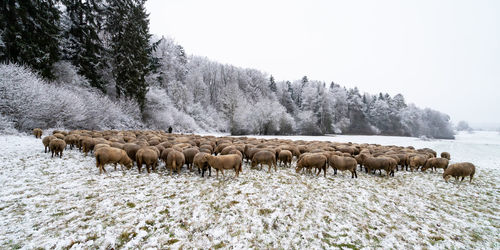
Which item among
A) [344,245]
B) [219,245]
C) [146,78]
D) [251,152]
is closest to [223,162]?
[251,152]

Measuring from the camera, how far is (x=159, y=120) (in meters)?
36.1

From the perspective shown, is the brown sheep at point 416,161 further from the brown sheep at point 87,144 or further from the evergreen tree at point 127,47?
the evergreen tree at point 127,47

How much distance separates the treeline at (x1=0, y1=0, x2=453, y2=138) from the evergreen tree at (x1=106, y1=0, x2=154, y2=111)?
137mm

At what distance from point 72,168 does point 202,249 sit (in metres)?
7.84

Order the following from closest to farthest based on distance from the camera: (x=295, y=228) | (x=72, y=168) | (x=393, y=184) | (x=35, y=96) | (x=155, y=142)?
(x=295, y=228)
(x=72, y=168)
(x=393, y=184)
(x=155, y=142)
(x=35, y=96)

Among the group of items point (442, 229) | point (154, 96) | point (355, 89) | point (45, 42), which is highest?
point (355, 89)

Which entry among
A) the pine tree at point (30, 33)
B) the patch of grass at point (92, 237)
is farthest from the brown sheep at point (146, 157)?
the pine tree at point (30, 33)

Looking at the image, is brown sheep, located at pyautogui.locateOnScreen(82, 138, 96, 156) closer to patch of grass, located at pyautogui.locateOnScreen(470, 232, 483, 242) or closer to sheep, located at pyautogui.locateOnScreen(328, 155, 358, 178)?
sheep, located at pyautogui.locateOnScreen(328, 155, 358, 178)

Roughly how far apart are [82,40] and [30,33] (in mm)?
8913

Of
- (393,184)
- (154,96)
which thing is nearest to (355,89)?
(154,96)

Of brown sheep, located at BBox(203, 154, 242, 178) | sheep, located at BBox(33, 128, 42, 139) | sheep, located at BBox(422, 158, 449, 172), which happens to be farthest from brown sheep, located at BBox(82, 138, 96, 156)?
sheep, located at BBox(422, 158, 449, 172)

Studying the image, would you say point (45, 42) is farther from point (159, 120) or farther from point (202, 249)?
point (202, 249)

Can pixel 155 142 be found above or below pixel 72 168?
above

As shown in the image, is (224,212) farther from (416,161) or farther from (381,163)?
(416,161)
